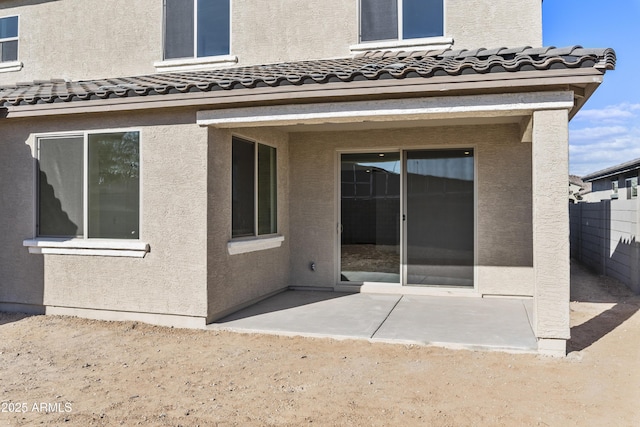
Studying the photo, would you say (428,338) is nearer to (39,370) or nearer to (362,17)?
(39,370)

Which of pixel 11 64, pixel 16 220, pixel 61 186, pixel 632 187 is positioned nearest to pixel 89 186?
pixel 61 186

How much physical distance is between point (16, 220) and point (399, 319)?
6.66 meters

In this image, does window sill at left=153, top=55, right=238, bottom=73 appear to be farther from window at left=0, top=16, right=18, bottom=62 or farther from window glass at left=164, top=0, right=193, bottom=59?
window at left=0, top=16, right=18, bottom=62

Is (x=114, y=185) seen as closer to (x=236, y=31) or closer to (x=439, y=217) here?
(x=236, y=31)

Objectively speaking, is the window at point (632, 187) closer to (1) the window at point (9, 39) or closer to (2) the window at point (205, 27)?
(2) the window at point (205, 27)

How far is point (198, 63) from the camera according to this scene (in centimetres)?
1047

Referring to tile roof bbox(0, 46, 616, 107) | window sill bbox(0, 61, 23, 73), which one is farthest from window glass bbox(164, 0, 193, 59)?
window sill bbox(0, 61, 23, 73)

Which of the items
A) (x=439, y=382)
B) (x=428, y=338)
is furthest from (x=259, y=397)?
(x=428, y=338)

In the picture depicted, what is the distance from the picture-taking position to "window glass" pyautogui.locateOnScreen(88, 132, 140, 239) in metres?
8.00

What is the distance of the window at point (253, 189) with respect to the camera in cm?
855

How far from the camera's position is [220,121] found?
7.47m

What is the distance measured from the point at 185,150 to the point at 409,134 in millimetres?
4603

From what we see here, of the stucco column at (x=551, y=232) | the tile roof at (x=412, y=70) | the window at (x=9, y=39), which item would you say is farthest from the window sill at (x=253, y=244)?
the window at (x=9, y=39)

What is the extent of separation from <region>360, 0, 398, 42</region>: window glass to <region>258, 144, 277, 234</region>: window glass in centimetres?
299
